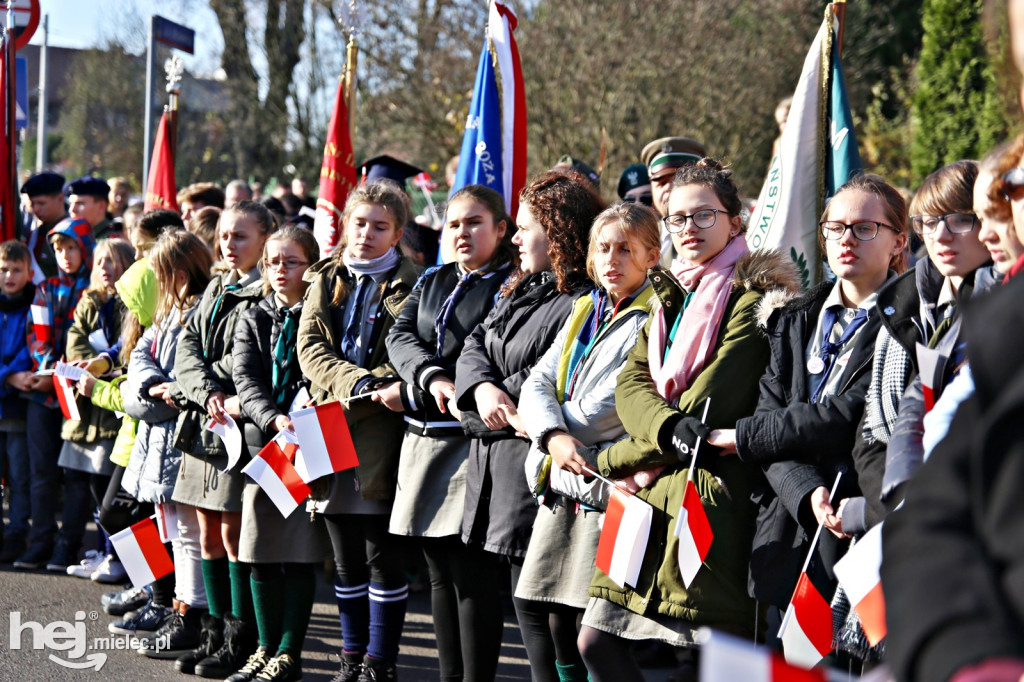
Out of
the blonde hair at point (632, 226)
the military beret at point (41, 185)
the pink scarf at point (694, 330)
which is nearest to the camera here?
the pink scarf at point (694, 330)

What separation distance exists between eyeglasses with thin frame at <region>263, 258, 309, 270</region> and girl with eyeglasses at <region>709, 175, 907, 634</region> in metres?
2.56

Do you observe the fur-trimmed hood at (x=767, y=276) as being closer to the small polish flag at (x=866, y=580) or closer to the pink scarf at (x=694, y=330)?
the pink scarf at (x=694, y=330)

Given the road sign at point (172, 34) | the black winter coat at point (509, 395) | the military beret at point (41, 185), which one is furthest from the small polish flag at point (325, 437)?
the road sign at point (172, 34)

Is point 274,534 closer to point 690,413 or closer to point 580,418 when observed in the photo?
point 580,418

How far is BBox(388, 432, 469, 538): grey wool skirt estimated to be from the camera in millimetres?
4379

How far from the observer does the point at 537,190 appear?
433cm

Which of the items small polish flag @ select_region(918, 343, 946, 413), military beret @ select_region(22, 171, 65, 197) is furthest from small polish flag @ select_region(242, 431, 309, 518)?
military beret @ select_region(22, 171, 65, 197)

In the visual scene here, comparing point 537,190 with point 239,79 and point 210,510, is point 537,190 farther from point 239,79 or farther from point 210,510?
point 239,79

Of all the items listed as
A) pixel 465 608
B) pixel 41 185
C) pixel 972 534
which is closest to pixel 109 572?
pixel 465 608

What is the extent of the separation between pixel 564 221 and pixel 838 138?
1487 millimetres

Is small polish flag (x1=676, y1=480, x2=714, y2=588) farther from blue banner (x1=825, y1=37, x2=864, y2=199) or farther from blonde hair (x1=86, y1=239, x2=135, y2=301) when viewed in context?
blonde hair (x1=86, y1=239, x2=135, y2=301)

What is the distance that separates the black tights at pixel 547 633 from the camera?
12.7 ft

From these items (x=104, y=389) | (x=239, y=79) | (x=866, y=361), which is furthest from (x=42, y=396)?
(x=239, y=79)

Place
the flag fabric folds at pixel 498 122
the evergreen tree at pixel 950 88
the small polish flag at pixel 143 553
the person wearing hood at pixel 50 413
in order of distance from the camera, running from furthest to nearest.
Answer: the evergreen tree at pixel 950 88 < the person wearing hood at pixel 50 413 < the flag fabric folds at pixel 498 122 < the small polish flag at pixel 143 553
